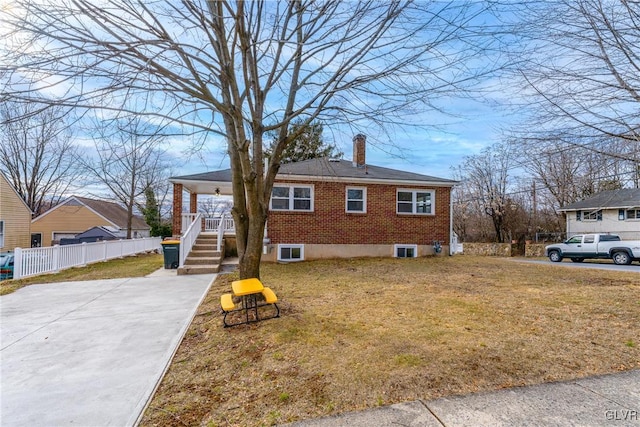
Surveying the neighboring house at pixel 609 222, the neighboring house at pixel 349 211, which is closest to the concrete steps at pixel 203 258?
the neighboring house at pixel 349 211

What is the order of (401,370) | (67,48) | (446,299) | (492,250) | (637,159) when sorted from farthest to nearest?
(492,250)
(446,299)
(637,159)
(67,48)
(401,370)

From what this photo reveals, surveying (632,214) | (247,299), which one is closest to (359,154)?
(247,299)

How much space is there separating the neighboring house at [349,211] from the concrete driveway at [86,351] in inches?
231

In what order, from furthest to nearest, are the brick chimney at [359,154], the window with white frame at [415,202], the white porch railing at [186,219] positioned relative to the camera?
the brick chimney at [359,154], the window with white frame at [415,202], the white porch railing at [186,219]

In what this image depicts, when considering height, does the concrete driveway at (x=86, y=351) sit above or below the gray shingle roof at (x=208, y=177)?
below

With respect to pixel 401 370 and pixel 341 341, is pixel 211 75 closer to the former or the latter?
pixel 341 341

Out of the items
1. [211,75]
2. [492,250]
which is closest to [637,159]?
[211,75]

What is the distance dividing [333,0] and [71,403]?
5.36m

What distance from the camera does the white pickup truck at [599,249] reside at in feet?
48.8

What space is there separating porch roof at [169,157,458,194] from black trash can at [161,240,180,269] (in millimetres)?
2936

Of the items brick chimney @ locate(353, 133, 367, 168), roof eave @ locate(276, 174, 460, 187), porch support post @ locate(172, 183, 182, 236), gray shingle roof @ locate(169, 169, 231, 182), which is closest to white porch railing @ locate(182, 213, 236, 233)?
porch support post @ locate(172, 183, 182, 236)

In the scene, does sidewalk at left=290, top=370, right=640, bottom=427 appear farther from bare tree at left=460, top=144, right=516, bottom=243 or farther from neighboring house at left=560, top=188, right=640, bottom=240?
bare tree at left=460, top=144, right=516, bottom=243

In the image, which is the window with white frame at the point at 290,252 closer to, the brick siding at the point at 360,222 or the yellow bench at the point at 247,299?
the brick siding at the point at 360,222

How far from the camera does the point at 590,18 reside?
415 centimetres
